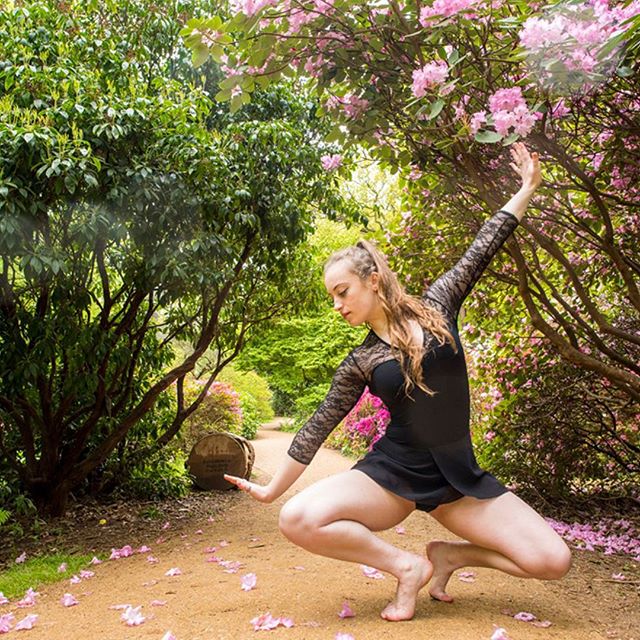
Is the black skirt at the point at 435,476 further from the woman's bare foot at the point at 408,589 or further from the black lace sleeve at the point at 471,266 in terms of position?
the black lace sleeve at the point at 471,266

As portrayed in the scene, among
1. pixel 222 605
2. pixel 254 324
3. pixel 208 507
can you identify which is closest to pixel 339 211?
pixel 254 324

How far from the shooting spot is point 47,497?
5.74 m

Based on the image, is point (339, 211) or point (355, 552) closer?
point (355, 552)

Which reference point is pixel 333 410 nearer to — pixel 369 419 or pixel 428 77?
pixel 428 77

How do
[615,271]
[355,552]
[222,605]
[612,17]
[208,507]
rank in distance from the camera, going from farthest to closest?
1. [208,507]
2. [615,271]
3. [222,605]
4. [355,552]
5. [612,17]

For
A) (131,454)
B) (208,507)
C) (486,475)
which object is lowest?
(208,507)

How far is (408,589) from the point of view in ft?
8.54

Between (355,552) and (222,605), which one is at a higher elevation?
(355,552)

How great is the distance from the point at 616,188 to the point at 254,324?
448 centimetres

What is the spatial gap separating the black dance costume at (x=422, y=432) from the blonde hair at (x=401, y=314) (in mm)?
36

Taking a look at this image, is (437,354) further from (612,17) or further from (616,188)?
(616,188)

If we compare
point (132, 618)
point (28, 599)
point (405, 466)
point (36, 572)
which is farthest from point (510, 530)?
point (36, 572)

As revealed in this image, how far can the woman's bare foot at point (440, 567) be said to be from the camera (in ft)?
9.25

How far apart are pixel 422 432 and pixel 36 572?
9.41 feet
